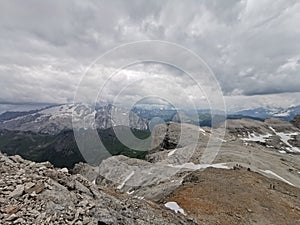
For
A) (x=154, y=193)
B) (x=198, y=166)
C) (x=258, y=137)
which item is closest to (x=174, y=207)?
(x=154, y=193)

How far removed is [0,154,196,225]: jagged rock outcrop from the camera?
46.3 feet

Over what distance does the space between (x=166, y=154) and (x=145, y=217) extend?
42876 millimetres

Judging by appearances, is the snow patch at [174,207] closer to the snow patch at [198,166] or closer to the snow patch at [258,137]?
the snow patch at [198,166]

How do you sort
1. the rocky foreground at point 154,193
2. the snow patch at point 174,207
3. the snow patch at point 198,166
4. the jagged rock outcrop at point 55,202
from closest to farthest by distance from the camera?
the jagged rock outcrop at point 55,202
the rocky foreground at point 154,193
the snow patch at point 174,207
the snow patch at point 198,166

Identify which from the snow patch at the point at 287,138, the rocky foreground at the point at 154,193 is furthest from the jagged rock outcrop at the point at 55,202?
the snow patch at the point at 287,138

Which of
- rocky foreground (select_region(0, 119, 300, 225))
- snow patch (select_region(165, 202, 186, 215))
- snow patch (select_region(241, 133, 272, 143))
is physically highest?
snow patch (select_region(241, 133, 272, 143))

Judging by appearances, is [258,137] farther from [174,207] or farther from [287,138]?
[174,207]

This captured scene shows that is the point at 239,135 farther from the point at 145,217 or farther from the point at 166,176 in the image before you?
the point at 145,217

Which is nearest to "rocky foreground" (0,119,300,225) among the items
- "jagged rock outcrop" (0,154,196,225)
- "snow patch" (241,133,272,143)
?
"jagged rock outcrop" (0,154,196,225)

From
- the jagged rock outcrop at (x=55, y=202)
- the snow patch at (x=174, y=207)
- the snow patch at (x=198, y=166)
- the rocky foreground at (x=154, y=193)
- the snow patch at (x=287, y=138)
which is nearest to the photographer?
the jagged rock outcrop at (x=55, y=202)

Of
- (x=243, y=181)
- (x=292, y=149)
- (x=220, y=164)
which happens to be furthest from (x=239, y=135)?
(x=243, y=181)

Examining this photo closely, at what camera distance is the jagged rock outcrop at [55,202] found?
1411 cm

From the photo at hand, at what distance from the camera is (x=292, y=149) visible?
119m

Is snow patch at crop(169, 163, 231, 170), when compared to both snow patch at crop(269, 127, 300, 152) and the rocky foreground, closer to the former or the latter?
the rocky foreground
